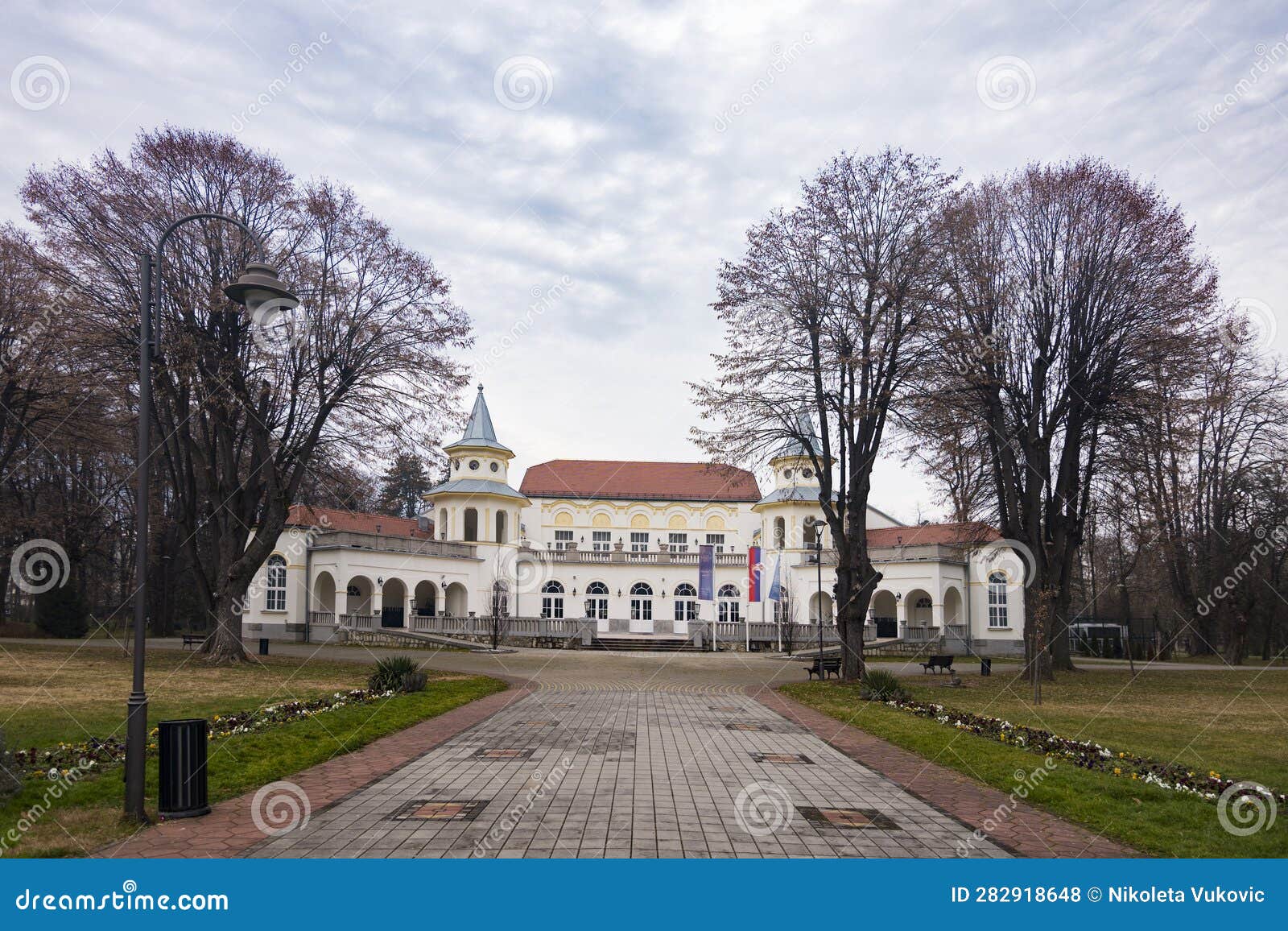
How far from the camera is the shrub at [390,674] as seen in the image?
18750mm

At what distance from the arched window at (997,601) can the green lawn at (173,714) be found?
3304 centimetres

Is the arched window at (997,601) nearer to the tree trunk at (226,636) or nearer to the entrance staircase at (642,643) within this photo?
the entrance staircase at (642,643)

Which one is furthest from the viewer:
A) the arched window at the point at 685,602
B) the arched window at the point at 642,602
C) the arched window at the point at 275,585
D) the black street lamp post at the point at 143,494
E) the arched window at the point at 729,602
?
the arched window at the point at 729,602

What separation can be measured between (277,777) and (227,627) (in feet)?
64.5

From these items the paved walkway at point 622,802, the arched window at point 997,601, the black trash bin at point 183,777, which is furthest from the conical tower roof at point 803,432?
the arched window at point 997,601

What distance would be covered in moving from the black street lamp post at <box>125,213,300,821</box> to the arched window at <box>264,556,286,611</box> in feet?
131

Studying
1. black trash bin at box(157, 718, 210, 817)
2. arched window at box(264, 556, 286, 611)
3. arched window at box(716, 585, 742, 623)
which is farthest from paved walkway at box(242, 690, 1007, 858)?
arched window at box(716, 585, 742, 623)

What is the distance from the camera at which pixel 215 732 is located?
12.2 meters

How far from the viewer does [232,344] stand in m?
26.6

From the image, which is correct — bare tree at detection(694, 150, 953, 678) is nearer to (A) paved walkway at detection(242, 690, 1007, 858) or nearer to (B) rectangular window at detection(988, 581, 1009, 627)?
(A) paved walkway at detection(242, 690, 1007, 858)

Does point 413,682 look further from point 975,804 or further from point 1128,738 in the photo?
point 1128,738

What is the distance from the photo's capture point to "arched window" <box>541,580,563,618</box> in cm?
5297

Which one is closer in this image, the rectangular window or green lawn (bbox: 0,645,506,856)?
green lawn (bbox: 0,645,506,856)

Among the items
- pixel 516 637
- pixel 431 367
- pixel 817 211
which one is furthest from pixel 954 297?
pixel 516 637
